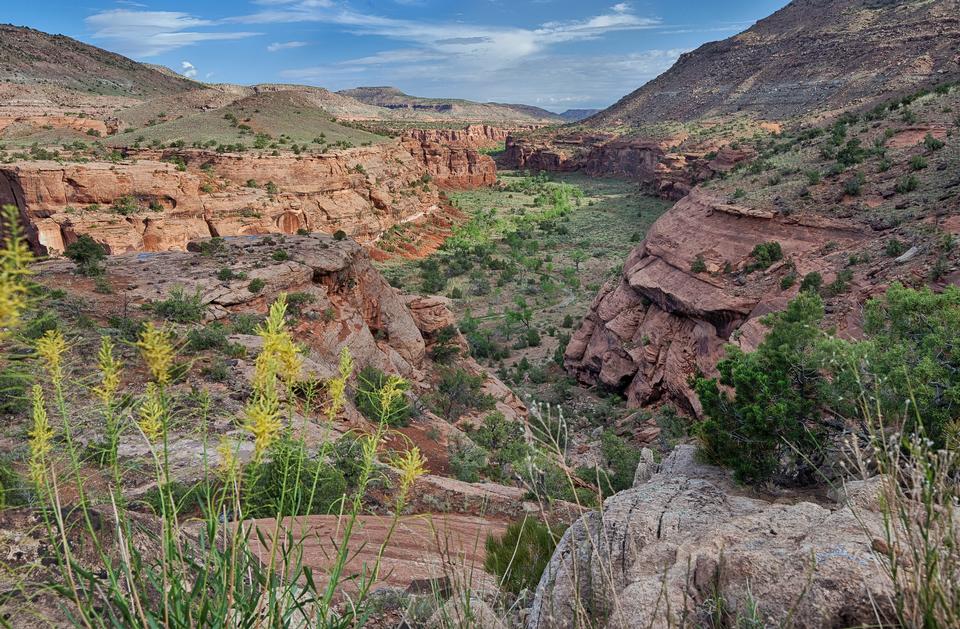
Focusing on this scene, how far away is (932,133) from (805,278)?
1028 cm

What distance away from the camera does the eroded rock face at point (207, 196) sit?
73.7ft

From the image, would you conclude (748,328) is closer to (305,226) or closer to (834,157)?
(834,157)

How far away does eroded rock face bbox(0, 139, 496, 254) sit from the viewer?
22.5 metres

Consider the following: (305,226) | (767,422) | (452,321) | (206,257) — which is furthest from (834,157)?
(305,226)

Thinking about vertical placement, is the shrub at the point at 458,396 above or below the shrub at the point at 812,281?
below

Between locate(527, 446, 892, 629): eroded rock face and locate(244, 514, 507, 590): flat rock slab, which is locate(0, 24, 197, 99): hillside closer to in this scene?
locate(244, 514, 507, 590): flat rock slab

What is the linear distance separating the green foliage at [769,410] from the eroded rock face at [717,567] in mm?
1583

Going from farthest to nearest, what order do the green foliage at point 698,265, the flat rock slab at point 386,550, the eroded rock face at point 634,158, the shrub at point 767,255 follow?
the eroded rock face at point 634,158 → the green foliage at point 698,265 → the shrub at point 767,255 → the flat rock slab at point 386,550

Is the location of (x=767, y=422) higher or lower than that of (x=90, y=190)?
lower

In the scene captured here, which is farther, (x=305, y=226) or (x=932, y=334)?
(x=305, y=226)

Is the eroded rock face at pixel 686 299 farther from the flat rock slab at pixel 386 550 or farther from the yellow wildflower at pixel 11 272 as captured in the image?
the yellow wildflower at pixel 11 272

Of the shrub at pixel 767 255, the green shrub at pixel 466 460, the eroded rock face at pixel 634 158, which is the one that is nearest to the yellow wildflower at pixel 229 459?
the green shrub at pixel 466 460

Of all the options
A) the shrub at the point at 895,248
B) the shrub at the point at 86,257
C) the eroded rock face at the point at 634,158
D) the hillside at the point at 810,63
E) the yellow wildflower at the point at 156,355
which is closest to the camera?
the yellow wildflower at the point at 156,355

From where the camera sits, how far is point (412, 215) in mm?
44500
